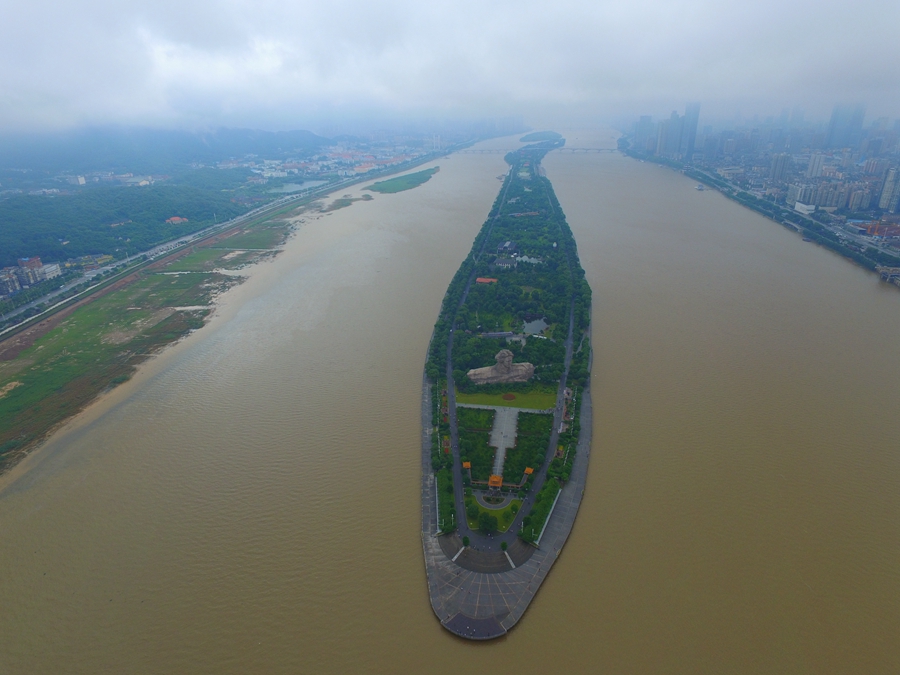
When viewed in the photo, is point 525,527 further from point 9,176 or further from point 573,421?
point 9,176

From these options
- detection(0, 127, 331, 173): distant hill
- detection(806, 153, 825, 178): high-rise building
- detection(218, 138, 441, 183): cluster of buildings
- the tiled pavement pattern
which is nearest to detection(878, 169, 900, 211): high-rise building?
detection(806, 153, 825, 178): high-rise building

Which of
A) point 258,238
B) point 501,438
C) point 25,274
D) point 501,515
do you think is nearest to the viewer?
point 501,515

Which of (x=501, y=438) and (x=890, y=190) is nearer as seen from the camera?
(x=501, y=438)

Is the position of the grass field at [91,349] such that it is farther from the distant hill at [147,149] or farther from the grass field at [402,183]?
the distant hill at [147,149]

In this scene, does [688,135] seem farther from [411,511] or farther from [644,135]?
[411,511]

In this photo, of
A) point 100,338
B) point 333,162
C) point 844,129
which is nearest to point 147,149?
point 333,162

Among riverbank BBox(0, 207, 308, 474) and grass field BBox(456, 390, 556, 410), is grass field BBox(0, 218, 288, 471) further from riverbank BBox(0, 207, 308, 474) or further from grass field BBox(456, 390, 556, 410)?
grass field BBox(456, 390, 556, 410)
